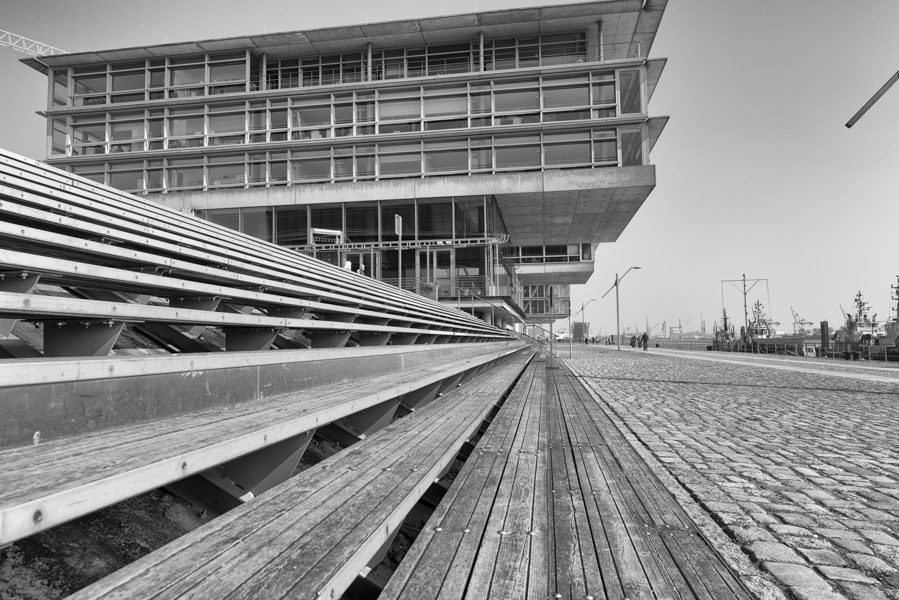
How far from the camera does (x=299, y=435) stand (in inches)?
114

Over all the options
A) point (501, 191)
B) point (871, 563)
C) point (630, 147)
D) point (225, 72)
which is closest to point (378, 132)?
point (501, 191)

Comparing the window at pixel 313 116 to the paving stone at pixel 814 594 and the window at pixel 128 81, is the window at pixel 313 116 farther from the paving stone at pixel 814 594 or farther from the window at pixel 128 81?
the paving stone at pixel 814 594

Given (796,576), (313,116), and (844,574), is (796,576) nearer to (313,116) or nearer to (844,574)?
(844,574)

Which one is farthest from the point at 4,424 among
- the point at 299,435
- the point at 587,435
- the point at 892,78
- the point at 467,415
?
the point at 892,78

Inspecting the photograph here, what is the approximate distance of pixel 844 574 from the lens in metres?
2.54

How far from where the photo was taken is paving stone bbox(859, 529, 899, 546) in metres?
2.95

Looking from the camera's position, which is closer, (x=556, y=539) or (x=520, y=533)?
(x=520, y=533)

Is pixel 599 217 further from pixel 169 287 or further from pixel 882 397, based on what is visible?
pixel 169 287

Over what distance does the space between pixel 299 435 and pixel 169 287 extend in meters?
1.33

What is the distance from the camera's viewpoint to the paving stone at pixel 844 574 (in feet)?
8.16

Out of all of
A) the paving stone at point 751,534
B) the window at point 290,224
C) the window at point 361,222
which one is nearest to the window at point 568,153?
the window at point 361,222

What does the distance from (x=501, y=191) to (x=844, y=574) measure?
25116 mm

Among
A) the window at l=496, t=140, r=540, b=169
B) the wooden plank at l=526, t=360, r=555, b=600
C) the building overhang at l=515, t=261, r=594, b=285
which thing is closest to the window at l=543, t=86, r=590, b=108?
the window at l=496, t=140, r=540, b=169

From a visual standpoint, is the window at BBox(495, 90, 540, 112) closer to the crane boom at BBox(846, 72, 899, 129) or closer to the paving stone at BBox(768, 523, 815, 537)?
the crane boom at BBox(846, 72, 899, 129)
